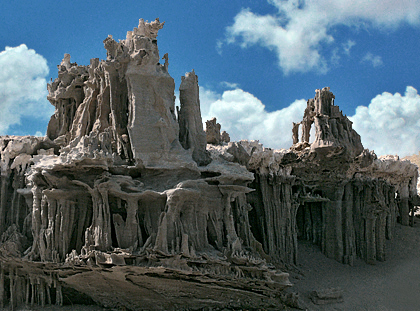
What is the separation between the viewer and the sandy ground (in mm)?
18672

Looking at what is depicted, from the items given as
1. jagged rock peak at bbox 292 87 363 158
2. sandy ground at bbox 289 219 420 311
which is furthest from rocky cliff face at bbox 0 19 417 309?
jagged rock peak at bbox 292 87 363 158

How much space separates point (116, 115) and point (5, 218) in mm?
6022

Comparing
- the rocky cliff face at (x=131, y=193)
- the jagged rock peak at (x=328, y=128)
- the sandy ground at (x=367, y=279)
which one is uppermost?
the jagged rock peak at (x=328, y=128)

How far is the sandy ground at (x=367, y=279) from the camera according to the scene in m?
18.7

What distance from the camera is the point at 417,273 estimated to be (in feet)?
72.4

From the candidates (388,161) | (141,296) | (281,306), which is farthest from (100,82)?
(388,161)

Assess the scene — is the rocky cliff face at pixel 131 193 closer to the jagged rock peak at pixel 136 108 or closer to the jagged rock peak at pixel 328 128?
the jagged rock peak at pixel 136 108

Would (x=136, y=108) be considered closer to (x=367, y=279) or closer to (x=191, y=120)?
(x=191, y=120)

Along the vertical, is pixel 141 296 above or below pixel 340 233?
below

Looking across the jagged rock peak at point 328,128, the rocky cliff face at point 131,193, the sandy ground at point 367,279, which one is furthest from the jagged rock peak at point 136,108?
the sandy ground at point 367,279

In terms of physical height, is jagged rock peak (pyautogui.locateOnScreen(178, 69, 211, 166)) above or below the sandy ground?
above

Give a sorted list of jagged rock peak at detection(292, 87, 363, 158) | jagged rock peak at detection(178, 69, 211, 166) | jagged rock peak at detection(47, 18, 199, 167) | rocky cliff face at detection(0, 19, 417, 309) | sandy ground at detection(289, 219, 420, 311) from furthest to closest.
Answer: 1. jagged rock peak at detection(292, 87, 363, 158)
2. sandy ground at detection(289, 219, 420, 311)
3. jagged rock peak at detection(178, 69, 211, 166)
4. jagged rock peak at detection(47, 18, 199, 167)
5. rocky cliff face at detection(0, 19, 417, 309)

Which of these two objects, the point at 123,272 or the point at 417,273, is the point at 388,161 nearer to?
the point at 417,273

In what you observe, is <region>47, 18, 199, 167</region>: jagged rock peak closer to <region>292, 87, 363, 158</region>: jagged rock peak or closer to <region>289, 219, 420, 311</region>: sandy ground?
<region>292, 87, 363, 158</region>: jagged rock peak
